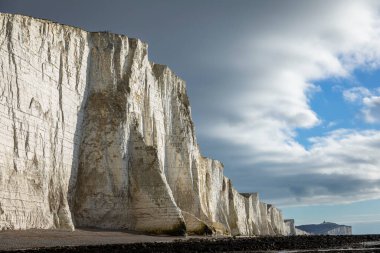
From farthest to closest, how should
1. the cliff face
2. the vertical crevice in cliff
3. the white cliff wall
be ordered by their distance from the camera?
the vertical crevice in cliff
the cliff face
the white cliff wall

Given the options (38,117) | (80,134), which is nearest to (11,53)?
(38,117)

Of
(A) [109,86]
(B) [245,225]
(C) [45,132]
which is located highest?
(A) [109,86]

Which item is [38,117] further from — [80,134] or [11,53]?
[80,134]

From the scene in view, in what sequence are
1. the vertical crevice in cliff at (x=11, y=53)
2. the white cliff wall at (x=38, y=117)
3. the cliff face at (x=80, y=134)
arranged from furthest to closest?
the vertical crevice in cliff at (x=11, y=53), the cliff face at (x=80, y=134), the white cliff wall at (x=38, y=117)

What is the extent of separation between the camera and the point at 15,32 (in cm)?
2128

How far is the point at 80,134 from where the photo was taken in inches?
1050

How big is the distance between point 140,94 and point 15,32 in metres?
11.7

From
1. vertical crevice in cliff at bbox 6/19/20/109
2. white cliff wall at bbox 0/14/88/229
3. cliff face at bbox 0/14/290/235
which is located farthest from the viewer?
vertical crevice in cliff at bbox 6/19/20/109

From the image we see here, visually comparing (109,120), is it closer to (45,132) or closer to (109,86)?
(109,86)

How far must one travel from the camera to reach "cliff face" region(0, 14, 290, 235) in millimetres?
20578

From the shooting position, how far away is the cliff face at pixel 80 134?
20.6 m

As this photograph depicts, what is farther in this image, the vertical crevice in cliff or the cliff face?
the vertical crevice in cliff

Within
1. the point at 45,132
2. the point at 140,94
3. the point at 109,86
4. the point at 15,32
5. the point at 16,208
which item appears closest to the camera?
the point at 16,208

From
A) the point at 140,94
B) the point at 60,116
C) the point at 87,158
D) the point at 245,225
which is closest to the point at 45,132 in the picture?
the point at 60,116
